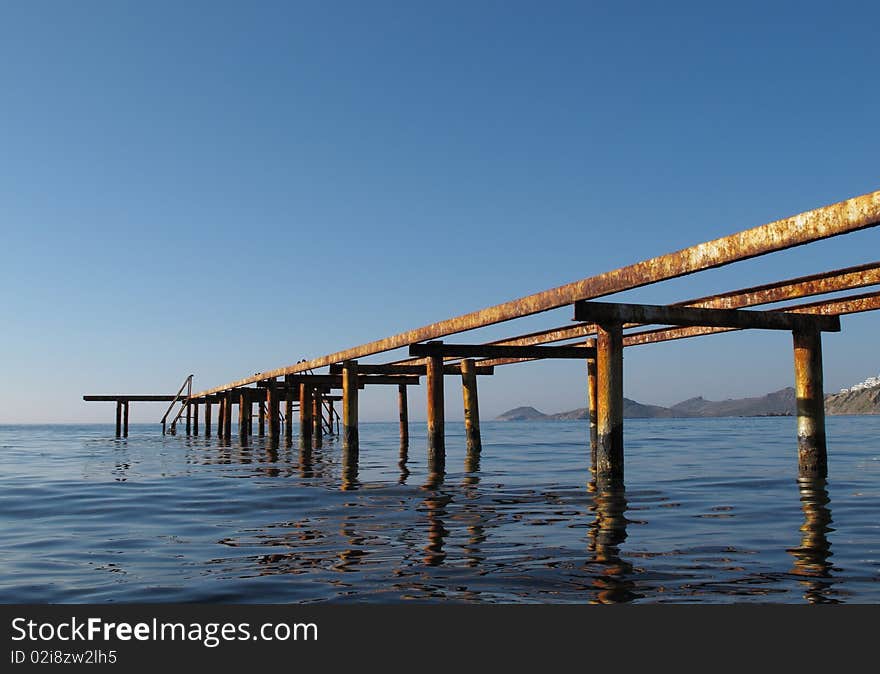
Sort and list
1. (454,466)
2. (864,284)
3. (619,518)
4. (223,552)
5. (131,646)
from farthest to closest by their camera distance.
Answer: (454,466)
(864,284)
(619,518)
(223,552)
(131,646)

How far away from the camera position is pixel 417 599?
5891 millimetres

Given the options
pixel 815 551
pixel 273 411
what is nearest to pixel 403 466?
pixel 273 411

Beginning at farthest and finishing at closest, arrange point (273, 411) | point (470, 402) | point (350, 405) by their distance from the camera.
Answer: point (273, 411), point (470, 402), point (350, 405)

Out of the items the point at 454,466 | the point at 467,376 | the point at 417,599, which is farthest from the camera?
the point at 467,376

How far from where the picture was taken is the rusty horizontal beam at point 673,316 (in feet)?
41.0

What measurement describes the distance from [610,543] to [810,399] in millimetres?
8731

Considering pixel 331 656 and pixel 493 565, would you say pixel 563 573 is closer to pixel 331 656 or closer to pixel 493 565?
pixel 493 565

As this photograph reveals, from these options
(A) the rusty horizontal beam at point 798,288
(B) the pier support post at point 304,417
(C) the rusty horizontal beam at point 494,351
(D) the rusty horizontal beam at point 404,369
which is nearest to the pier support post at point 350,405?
(D) the rusty horizontal beam at point 404,369

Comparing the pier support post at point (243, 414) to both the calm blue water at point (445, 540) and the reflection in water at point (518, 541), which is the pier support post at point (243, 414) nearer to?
the calm blue water at point (445, 540)

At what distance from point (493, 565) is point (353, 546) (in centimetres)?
195

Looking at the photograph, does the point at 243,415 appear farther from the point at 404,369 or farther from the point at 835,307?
the point at 835,307

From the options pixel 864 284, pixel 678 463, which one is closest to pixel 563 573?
pixel 864 284

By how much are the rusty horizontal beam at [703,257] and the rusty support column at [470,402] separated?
8.86 m

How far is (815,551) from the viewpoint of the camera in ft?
25.4
